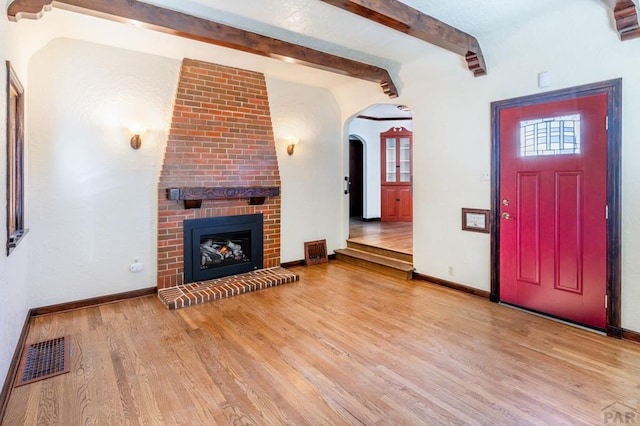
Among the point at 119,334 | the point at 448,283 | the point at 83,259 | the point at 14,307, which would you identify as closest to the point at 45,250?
the point at 83,259

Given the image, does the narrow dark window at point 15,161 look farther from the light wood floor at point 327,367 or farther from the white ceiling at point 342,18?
the white ceiling at point 342,18

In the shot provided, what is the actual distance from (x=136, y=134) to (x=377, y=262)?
3542mm

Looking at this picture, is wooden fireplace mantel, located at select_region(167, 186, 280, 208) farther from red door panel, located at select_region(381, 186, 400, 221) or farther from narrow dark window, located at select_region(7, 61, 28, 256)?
red door panel, located at select_region(381, 186, 400, 221)

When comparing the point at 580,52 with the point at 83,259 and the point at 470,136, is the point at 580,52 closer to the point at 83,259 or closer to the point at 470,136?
the point at 470,136

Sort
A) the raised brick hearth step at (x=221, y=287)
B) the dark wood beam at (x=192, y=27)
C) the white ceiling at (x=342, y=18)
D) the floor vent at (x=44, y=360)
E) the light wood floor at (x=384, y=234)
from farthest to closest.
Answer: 1. the light wood floor at (x=384, y=234)
2. the raised brick hearth step at (x=221, y=287)
3. the white ceiling at (x=342, y=18)
4. the dark wood beam at (x=192, y=27)
5. the floor vent at (x=44, y=360)

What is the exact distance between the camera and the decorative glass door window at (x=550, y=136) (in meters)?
3.13

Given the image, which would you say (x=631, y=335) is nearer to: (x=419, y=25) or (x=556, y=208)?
(x=556, y=208)

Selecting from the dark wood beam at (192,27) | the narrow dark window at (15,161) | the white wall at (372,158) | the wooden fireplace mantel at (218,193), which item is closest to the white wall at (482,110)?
the dark wood beam at (192,27)

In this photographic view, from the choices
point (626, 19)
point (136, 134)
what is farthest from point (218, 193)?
point (626, 19)

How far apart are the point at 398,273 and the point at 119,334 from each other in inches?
132

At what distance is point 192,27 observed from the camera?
10.3ft

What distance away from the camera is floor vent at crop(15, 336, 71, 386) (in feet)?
7.93

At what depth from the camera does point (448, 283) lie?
14.2ft

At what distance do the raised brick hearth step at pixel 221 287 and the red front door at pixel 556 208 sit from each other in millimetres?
2690
